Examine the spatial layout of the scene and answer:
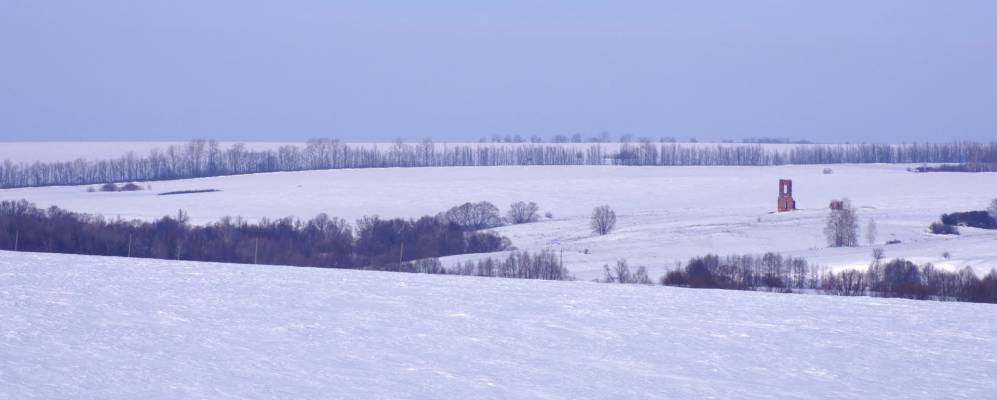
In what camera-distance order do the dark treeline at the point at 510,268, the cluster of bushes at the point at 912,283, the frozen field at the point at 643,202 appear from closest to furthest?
the cluster of bushes at the point at 912,283, the dark treeline at the point at 510,268, the frozen field at the point at 643,202

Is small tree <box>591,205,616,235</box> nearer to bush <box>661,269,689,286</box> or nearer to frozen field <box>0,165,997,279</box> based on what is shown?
frozen field <box>0,165,997,279</box>

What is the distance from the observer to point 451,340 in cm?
768

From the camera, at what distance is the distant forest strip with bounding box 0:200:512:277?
2284cm

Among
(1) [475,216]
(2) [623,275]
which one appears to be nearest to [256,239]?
(2) [623,275]

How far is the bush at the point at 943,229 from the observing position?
33.5m

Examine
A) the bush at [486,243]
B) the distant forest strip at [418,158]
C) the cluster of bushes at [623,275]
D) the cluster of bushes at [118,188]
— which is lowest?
the cluster of bushes at [623,275]

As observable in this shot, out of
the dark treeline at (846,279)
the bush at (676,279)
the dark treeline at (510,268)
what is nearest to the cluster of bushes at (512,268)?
the dark treeline at (510,268)

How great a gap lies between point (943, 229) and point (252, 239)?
69.1ft

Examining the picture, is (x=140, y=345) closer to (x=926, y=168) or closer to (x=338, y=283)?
(x=338, y=283)

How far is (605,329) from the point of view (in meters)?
8.34

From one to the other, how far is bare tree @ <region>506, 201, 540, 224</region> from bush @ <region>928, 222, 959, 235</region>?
1583 cm

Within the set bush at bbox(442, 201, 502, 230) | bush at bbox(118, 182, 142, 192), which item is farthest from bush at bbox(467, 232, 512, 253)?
bush at bbox(118, 182, 142, 192)

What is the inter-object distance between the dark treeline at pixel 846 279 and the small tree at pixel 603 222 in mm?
13972

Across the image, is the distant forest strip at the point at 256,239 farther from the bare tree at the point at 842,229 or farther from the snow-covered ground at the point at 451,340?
the snow-covered ground at the point at 451,340
